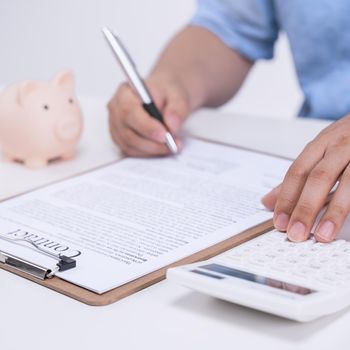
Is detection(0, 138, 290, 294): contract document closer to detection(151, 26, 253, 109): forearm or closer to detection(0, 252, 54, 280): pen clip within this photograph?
detection(0, 252, 54, 280): pen clip

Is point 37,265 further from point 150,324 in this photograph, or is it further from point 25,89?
point 25,89

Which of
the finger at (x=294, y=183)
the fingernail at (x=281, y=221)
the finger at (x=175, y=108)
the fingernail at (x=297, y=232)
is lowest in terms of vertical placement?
the fingernail at (x=297, y=232)

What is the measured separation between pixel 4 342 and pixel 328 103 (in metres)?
0.72

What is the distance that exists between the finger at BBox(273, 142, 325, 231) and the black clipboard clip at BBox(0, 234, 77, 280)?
18 cm

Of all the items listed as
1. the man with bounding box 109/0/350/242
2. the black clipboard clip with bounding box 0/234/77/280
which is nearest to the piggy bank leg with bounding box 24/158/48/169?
the man with bounding box 109/0/350/242

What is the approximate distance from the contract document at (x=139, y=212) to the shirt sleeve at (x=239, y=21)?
391 millimetres

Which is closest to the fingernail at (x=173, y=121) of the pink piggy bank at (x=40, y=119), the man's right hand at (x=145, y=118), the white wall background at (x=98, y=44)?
the man's right hand at (x=145, y=118)

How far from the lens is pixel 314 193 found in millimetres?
623

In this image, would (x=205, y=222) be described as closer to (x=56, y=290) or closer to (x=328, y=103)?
(x=56, y=290)

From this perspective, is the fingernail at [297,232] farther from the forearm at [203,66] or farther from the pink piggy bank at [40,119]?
the forearm at [203,66]

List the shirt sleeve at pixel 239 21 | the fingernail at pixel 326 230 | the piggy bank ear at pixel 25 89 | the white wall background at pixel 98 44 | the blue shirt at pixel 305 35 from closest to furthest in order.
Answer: the fingernail at pixel 326 230
the piggy bank ear at pixel 25 89
the blue shirt at pixel 305 35
the shirt sleeve at pixel 239 21
the white wall background at pixel 98 44

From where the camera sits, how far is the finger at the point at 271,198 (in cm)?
68

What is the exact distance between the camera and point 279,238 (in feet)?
1.97

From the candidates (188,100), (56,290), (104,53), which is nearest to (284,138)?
(188,100)
